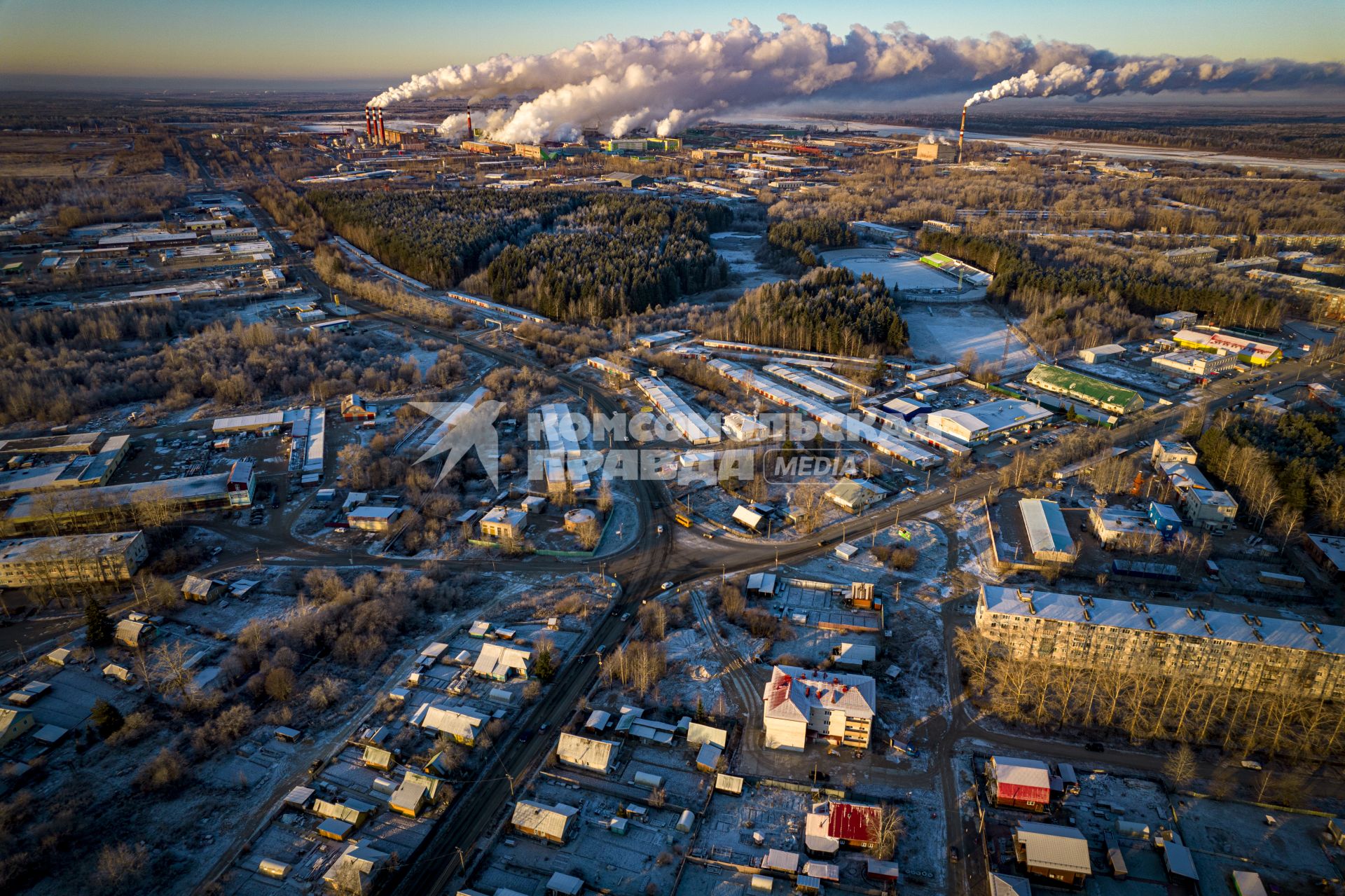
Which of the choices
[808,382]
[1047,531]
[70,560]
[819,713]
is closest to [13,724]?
[70,560]

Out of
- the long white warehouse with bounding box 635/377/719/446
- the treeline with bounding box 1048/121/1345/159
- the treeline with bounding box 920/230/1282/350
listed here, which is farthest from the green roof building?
the treeline with bounding box 1048/121/1345/159

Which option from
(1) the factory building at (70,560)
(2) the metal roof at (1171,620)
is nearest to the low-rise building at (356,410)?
(1) the factory building at (70,560)

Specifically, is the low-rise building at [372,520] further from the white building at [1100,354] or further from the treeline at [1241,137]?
the treeline at [1241,137]

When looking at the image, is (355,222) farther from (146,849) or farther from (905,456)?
(146,849)

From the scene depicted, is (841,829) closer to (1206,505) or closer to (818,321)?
(1206,505)

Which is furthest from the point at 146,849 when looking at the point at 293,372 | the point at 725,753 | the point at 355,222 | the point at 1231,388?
the point at 355,222

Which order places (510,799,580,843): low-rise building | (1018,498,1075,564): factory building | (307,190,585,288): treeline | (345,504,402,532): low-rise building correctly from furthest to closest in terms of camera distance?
(307,190,585,288): treeline
(345,504,402,532): low-rise building
(1018,498,1075,564): factory building
(510,799,580,843): low-rise building

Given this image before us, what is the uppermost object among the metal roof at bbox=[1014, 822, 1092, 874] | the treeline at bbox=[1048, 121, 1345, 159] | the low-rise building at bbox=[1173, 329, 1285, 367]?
the treeline at bbox=[1048, 121, 1345, 159]

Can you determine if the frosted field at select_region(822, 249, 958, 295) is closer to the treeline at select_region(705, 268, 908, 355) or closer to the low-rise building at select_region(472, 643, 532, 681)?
the treeline at select_region(705, 268, 908, 355)
